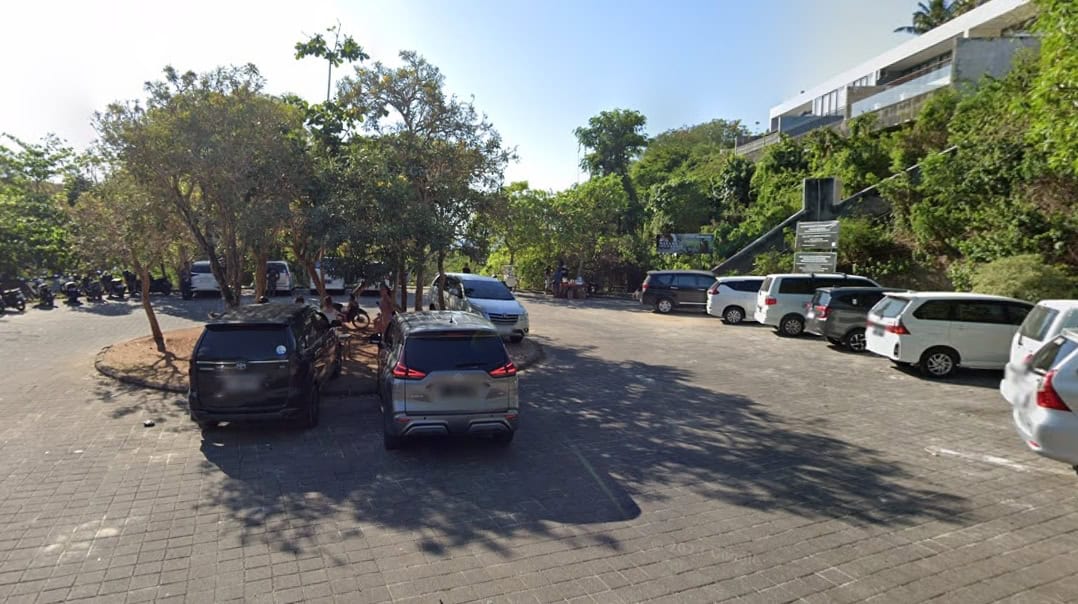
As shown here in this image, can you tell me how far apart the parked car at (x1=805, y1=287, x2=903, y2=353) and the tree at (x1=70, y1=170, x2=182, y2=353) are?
569 inches

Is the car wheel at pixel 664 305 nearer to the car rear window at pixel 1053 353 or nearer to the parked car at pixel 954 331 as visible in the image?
the parked car at pixel 954 331

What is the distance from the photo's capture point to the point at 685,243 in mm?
30953

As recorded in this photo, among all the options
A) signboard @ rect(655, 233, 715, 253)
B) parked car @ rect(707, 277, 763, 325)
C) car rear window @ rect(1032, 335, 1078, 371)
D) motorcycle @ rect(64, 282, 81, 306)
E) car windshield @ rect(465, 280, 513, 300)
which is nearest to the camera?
car rear window @ rect(1032, 335, 1078, 371)

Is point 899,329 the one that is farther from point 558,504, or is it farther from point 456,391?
point 456,391

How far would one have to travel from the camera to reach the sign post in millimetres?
20250

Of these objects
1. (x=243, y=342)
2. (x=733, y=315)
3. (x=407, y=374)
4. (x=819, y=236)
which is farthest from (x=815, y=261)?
(x=243, y=342)

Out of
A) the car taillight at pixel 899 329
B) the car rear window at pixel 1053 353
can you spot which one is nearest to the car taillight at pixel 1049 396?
the car rear window at pixel 1053 353

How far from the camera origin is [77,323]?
60.0 ft

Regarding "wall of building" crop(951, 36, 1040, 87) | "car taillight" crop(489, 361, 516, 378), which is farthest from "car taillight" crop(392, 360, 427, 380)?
"wall of building" crop(951, 36, 1040, 87)

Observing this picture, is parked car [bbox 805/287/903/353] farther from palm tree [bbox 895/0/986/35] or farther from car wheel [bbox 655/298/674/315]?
palm tree [bbox 895/0/986/35]

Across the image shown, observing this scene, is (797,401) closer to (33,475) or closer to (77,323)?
(33,475)

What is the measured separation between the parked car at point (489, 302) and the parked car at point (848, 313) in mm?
7308

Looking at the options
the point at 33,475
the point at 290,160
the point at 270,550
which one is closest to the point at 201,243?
the point at 290,160

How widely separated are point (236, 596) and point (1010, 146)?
2186 cm
